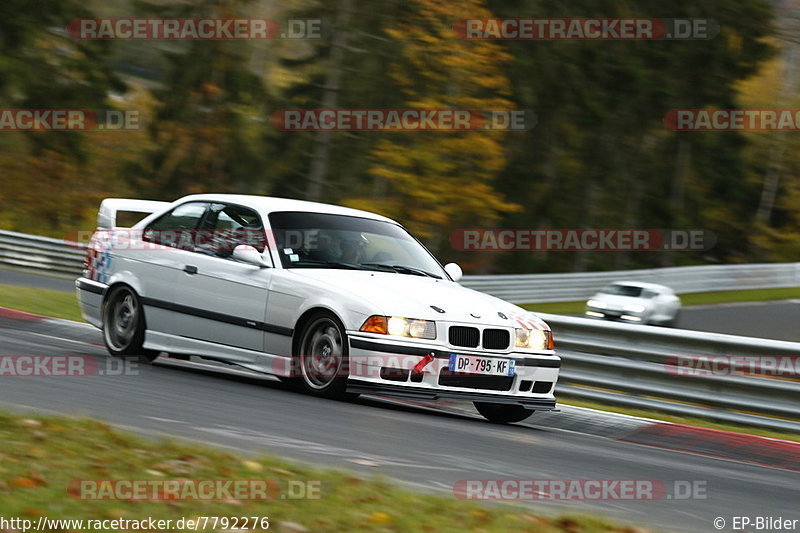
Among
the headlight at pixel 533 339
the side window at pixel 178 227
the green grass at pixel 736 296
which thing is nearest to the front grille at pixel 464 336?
the headlight at pixel 533 339

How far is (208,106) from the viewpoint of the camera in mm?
42781

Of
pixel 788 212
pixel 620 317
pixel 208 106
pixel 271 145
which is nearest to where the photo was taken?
pixel 620 317

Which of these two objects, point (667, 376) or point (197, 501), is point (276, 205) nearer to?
point (667, 376)

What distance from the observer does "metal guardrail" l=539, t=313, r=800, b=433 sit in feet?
33.7

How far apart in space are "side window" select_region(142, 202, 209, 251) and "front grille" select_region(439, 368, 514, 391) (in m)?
2.81

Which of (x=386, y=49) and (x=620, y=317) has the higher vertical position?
(x=386, y=49)

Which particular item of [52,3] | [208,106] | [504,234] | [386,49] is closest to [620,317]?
[386,49]

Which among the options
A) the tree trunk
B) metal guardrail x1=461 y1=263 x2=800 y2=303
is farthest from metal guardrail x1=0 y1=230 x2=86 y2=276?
metal guardrail x1=461 y1=263 x2=800 y2=303

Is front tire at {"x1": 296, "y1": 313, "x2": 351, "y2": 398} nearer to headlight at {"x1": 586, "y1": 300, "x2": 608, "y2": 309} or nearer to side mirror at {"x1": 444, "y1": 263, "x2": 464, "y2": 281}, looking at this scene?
side mirror at {"x1": 444, "y1": 263, "x2": 464, "y2": 281}

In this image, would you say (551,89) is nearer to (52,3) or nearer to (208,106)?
(208,106)

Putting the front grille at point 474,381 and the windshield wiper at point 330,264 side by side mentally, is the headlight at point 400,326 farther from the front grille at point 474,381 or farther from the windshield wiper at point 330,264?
the windshield wiper at point 330,264

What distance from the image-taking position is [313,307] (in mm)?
9406

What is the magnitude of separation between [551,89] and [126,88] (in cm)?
1493

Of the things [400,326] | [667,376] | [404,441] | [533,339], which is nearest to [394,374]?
[400,326]
